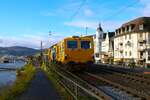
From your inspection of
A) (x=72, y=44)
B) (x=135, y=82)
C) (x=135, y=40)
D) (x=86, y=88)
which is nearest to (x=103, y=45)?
(x=135, y=40)

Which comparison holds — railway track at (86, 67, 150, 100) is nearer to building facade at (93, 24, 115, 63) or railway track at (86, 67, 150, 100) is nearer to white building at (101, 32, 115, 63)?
building facade at (93, 24, 115, 63)

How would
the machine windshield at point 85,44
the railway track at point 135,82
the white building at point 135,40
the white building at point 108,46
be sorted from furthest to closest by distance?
the white building at point 108,46, the white building at point 135,40, the machine windshield at point 85,44, the railway track at point 135,82

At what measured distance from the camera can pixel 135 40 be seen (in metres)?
93.9

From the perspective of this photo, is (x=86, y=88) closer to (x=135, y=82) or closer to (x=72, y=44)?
(x=135, y=82)

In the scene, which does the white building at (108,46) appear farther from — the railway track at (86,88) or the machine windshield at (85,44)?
the railway track at (86,88)

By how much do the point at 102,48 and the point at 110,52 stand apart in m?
Answer: 17.4

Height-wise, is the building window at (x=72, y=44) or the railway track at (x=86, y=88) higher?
the building window at (x=72, y=44)

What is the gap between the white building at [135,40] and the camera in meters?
90.4

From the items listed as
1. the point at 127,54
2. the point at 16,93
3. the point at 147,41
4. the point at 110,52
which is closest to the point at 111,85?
the point at 16,93

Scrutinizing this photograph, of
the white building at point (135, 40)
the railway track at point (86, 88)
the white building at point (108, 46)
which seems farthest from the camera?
the white building at point (108, 46)

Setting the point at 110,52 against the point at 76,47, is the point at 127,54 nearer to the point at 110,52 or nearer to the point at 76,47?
the point at 110,52

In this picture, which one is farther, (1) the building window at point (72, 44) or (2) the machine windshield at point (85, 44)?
(2) the machine windshield at point (85, 44)

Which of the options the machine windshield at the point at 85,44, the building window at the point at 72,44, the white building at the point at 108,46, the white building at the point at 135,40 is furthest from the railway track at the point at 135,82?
the white building at the point at 108,46

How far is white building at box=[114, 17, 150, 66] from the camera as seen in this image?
90.4 metres
